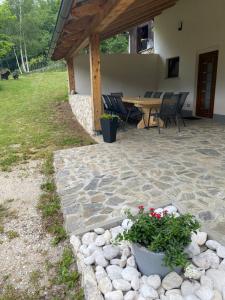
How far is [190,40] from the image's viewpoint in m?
7.95

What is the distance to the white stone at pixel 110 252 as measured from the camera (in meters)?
1.96

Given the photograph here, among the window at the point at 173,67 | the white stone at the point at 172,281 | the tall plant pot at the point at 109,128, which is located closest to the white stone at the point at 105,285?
the white stone at the point at 172,281

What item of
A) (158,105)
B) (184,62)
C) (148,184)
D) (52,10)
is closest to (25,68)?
(52,10)

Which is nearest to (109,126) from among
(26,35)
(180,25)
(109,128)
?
(109,128)

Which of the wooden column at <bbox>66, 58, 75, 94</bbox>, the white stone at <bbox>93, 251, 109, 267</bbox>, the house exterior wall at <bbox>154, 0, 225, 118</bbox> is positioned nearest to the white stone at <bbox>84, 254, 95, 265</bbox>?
the white stone at <bbox>93, 251, 109, 267</bbox>

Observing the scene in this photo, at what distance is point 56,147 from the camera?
563 cm

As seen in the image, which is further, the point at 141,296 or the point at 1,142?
the point at 1,142

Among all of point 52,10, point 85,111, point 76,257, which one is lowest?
point 76,257

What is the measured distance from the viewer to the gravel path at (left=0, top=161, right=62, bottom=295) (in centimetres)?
199

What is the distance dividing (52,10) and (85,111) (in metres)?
32.2

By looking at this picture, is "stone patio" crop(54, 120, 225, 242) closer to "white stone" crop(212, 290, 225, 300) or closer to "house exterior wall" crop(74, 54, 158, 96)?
"white stone" crop(212, 290, 225, 300)

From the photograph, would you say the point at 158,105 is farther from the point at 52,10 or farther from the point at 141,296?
the point at 52,10

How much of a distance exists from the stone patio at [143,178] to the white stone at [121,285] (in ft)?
2.31

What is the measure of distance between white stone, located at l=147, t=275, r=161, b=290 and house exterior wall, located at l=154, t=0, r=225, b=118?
6.26 m
